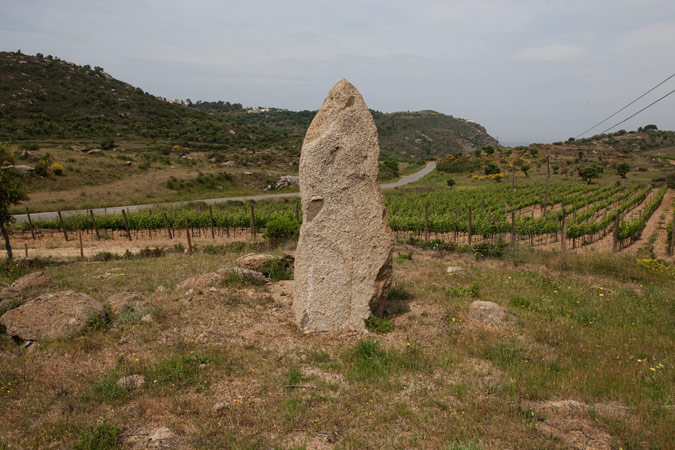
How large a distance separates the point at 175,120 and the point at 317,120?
224 ft

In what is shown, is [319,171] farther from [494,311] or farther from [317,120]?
[494,311]

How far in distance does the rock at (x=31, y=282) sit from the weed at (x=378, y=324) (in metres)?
8.01

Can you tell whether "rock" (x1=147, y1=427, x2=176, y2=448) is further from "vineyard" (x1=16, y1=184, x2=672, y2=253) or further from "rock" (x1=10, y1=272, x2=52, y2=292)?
"vineyard" (x1=16, y1=184, x2=672, y2=253)

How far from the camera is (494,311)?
753 centimetres

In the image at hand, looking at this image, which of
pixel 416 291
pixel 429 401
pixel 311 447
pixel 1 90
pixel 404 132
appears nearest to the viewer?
pixel 311 447

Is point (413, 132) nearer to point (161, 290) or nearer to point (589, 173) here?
point (589, 173)

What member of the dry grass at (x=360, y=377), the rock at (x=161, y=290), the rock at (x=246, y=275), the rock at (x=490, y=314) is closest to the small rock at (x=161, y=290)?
the rock at (x=161, y=290)

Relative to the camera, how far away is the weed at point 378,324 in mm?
7066

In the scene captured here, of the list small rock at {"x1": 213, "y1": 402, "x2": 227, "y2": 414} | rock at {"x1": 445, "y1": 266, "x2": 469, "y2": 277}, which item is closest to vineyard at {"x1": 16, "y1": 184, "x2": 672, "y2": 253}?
rock at {"x1": 445, "y1": 266, "x2": 469, "y2": 277}

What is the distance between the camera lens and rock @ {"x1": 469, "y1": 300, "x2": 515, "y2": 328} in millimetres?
7293

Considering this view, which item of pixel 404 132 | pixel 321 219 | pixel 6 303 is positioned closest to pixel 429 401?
pixel 321 219

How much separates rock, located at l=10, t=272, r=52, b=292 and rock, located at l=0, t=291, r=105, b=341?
2.36 m

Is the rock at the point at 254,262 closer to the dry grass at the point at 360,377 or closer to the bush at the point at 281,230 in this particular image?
the dry grass at the point at 360,377

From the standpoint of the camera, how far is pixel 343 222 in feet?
23.6
